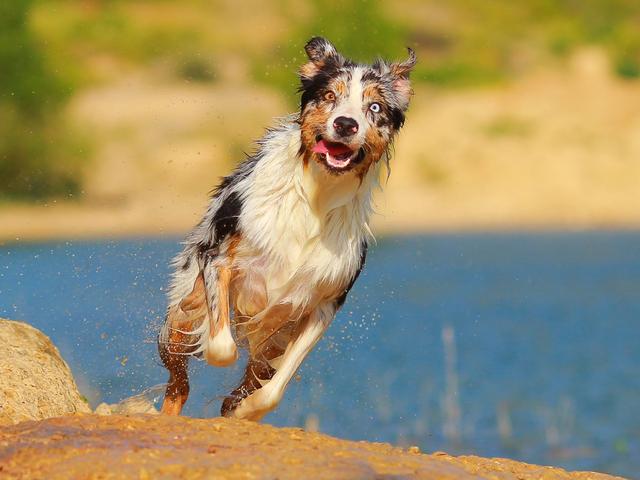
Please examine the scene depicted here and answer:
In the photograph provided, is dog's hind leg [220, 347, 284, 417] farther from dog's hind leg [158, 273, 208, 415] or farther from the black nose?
the black nose

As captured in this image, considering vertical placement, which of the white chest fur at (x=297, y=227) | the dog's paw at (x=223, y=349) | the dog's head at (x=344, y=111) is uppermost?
the dog's head at (x=344, y=111)

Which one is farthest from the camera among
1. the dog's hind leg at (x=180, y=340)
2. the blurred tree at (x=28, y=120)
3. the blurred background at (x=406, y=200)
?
the blurred tree at (x=28, y=120)

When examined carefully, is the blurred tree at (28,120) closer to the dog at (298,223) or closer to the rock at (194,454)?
the dog at (298,223)

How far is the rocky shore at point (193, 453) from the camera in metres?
6.19

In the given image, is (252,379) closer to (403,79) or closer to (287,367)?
(287,367)

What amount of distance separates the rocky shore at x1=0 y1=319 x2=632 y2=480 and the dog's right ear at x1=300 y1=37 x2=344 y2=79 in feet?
7.60

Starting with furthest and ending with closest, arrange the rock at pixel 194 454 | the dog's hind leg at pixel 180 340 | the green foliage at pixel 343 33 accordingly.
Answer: the green foliage at pixel 343 33 < the dog's hind leg at pixel 180 340 < the rock at pixel 194 454

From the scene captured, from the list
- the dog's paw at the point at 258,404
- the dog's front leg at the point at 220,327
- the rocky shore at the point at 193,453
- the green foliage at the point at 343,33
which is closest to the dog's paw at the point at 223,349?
the dog's front leg at the point at 220,327

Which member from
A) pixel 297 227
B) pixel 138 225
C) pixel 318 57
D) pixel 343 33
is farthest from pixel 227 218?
pixel 343 33

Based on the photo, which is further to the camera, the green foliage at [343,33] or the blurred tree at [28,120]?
the green foliage at [343,33]

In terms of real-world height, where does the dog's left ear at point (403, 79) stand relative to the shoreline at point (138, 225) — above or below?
below

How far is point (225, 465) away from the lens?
20.4ft

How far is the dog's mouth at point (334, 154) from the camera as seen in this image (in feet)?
26.9

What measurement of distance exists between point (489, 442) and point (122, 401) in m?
6.69
